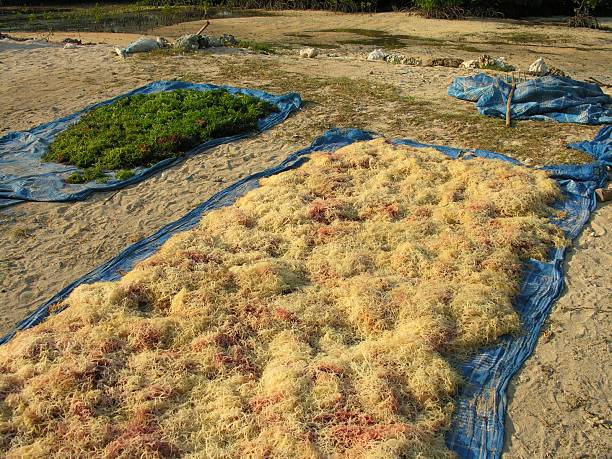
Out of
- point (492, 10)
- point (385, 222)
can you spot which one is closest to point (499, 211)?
point (385, 222)

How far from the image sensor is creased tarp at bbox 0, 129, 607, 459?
4.28 m

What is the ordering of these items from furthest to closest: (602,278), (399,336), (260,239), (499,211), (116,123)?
(116,123) < (499,211) < (260,239) < (602,278) < (399,336)

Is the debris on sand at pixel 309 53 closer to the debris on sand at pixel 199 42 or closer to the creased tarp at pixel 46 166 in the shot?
the debris on sand at pixel 199 42

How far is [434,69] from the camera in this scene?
45.6ft

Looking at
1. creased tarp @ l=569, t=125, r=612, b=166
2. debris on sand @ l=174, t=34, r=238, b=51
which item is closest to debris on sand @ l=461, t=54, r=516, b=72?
creased tarp @ l=569, t=125, r=612, b=166

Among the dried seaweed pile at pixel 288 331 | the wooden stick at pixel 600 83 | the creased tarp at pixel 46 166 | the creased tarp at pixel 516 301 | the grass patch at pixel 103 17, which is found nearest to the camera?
the dried seaweed pile at pixel 288 331

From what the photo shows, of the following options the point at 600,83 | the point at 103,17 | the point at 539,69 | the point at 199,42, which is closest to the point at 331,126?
the point at 539,69

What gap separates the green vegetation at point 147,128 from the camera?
894 centimetres

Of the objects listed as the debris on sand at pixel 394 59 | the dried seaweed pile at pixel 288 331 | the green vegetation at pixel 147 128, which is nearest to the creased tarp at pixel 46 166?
the green vegetation at pixel 147 128

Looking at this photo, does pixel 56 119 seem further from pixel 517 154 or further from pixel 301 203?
pixel 517 154

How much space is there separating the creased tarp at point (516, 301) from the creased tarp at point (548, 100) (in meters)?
2.08

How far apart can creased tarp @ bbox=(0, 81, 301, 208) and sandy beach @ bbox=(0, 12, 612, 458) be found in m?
0.18

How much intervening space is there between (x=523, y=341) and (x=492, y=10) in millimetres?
22906

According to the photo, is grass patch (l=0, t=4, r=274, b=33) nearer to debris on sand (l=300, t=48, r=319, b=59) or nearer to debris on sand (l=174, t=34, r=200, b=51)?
debris on sand (l=174, t=34, r=200, b=51)
